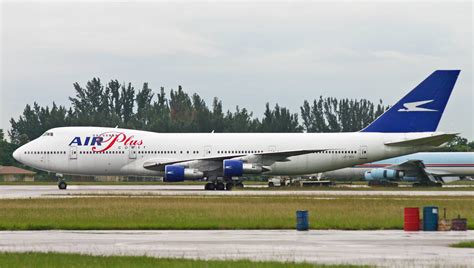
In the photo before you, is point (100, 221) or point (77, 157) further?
point (77, 157)

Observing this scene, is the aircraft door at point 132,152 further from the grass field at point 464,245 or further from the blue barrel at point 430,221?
the grass field at point 464,245

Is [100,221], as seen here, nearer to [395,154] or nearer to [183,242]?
[183,242]

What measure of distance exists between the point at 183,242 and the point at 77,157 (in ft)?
144

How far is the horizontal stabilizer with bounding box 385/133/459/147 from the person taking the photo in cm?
6409

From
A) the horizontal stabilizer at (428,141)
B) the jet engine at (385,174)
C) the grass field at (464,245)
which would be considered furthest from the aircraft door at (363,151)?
the grass field at (464,245)

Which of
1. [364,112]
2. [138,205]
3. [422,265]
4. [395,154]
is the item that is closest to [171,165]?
[395,154]

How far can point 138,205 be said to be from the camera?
41.8 m

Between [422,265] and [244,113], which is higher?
[244,113]

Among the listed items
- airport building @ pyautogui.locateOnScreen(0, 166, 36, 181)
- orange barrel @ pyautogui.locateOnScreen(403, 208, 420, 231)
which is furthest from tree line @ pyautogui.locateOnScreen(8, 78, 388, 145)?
orange barrel @ pyautogui.locateOnScreen(403, 208, 420, 231)

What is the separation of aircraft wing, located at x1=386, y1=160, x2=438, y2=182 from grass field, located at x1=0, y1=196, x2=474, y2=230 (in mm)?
36599

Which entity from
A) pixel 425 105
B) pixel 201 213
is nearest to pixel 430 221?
pixel 201 213

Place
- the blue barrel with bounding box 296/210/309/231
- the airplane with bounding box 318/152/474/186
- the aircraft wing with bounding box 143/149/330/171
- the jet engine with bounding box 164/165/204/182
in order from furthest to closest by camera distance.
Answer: the airplane with bounding box 318/152/474/186, the aircraft wing with bounding box 143/149/330/171, the jet engine with bounding box 164/165/204/182, the blue barrel with bounding box 296/210/309/231

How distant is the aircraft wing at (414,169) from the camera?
275 feet

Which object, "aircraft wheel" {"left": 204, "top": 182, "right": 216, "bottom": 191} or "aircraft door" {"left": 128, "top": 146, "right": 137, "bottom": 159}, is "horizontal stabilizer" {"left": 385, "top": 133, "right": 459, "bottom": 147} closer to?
"aircraft wheel" {"left": 204, "top": 182, "right": 216, "bottom": 191}
